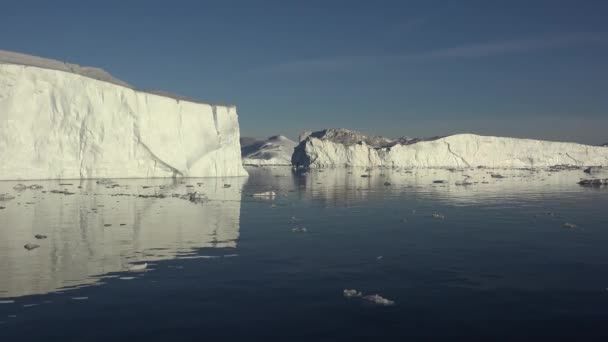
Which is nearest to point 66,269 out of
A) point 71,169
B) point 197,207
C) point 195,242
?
point 195,242

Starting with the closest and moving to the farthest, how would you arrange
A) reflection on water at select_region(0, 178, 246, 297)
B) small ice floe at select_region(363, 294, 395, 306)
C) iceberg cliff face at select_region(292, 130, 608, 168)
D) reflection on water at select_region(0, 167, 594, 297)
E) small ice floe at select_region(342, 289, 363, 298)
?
small ice floe at select_region(363, 294, 395, 306) → small ice floe at select_region(342, 289, 363, 298) → reflection on water at select_region(0, 178, 246, 297) → reflection on water at select_region(0, 167, 594, 297) → iceberg cliff face at select_region(292, 130, 608, 168)

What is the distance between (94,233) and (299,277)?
33.1 ft

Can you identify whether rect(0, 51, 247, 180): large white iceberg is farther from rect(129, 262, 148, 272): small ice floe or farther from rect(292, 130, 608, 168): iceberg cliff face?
rect(292, 130, 608, 168): iceberg cliff face

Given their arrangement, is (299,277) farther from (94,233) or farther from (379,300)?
(94,233)

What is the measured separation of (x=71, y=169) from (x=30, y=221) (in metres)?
29.1

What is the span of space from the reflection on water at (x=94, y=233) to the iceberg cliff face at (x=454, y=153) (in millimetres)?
85933

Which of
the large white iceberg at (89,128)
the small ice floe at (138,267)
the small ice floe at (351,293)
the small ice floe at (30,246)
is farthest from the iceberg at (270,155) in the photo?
the small ice floe at (351,293)

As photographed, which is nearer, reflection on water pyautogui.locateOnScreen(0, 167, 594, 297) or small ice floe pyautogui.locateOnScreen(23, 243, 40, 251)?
reflection on water pyautogui.locateOnScreen(0, 167, 594, 297)

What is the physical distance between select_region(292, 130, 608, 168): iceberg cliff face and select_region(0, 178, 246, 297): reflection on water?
85.9m

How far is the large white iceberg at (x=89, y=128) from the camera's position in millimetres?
45375

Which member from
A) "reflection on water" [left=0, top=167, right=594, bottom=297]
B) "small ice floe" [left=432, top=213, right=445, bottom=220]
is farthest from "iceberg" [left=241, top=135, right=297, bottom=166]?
"small ice floe" [left=432, top=213, right=445, bottom=220]

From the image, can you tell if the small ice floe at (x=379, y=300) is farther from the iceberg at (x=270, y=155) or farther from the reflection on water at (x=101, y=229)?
the iceberg at (x=270, y=155)

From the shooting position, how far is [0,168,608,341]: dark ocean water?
890 cm

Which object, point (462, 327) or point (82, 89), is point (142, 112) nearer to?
point (82, 89)
